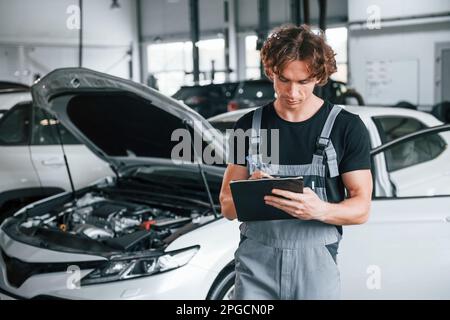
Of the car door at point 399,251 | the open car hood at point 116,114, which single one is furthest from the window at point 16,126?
the car door at point 399,251

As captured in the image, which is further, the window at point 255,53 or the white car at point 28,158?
the window at point 255,53

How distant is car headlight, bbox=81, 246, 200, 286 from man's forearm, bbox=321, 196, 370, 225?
3.30 feet

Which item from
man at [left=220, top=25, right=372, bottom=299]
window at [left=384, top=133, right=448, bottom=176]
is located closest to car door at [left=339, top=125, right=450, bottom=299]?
window at [left=384, top=133, right=448, bottom=176]

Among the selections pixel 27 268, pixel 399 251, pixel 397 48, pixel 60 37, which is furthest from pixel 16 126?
pixel 60 37

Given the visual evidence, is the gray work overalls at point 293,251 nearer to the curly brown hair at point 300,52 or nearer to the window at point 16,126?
the curly brown hair at point 300,52

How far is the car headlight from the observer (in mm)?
2283

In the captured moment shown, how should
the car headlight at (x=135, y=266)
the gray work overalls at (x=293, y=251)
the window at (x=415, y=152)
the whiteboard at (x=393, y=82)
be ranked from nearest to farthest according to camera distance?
1. the gray work overalls at (x=293, y=251)
2. the car headlight at (x=135, y=266)
3. the window at (x=415, y=152)
4. the whiteboard at (x=393, y=82)

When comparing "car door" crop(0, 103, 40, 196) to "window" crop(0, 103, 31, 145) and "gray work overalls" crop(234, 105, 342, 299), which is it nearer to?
"window" crop(0, 103, 31, 145)

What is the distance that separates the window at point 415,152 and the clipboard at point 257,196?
1.60m

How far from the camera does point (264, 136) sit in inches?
61.2

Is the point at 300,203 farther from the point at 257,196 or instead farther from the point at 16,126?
the point at 16,126

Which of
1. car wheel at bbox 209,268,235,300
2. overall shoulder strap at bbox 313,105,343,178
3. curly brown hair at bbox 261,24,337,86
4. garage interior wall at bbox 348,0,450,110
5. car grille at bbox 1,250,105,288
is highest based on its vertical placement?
garage interior wall at bbox 348,0,450,110

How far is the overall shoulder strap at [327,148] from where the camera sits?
147 centimetres

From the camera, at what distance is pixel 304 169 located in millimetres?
1505
